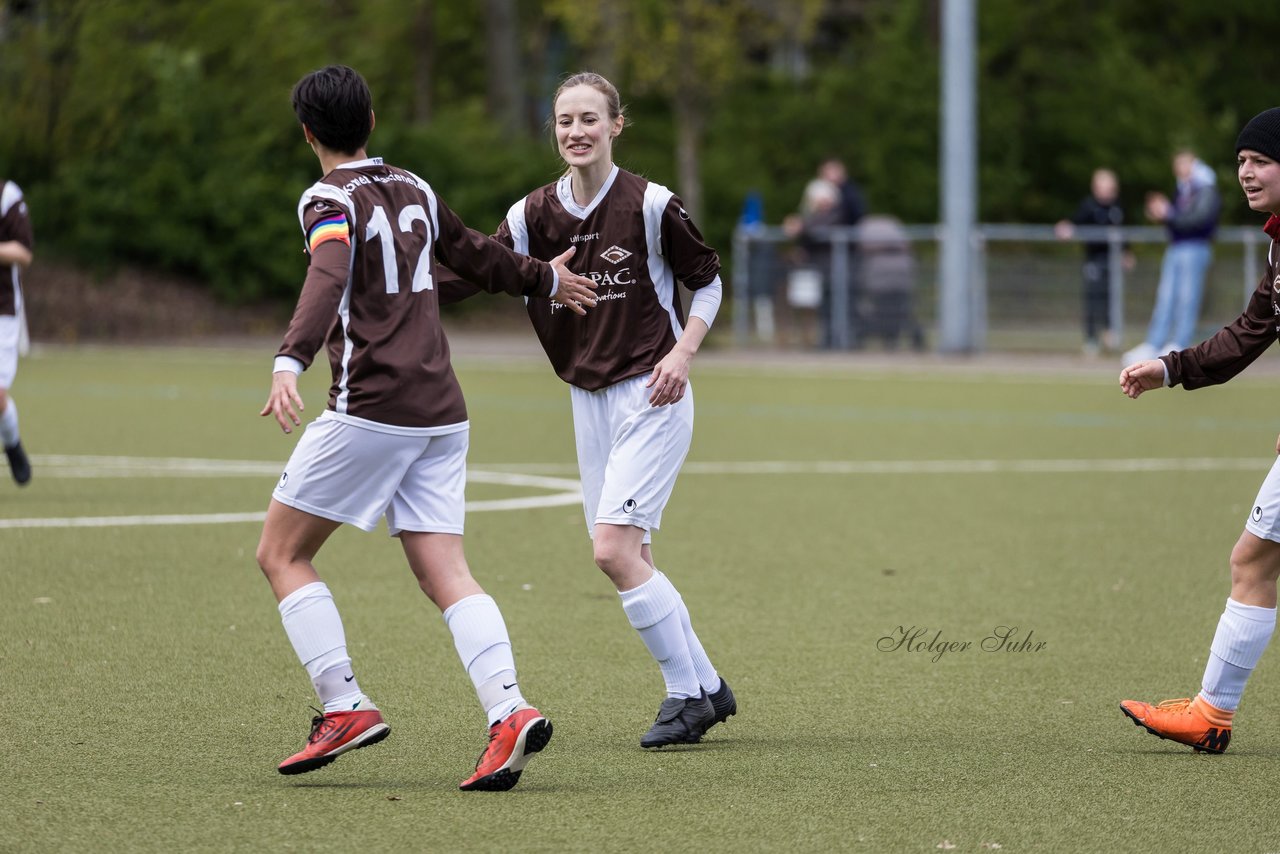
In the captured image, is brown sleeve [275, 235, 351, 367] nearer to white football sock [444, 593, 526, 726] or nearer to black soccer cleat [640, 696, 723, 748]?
white football sock [444, 593, 526, 726]

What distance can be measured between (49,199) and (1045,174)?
19.4m

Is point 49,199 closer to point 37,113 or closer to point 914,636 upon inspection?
point 37,113

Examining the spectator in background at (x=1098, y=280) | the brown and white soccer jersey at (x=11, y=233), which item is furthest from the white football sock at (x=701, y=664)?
the spectator in background at (x=1098, y=280)

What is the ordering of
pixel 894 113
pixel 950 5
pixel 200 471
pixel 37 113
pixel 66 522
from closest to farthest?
1. pixel 66 522
2. pixel 200 471
3. pixel 950 5
4. pixel 37 113
5. pixel 894 113

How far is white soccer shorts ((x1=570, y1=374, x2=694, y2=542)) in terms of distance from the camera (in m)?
5.55

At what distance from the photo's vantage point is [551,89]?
98.6 feet

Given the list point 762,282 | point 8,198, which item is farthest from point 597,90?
point 762,282

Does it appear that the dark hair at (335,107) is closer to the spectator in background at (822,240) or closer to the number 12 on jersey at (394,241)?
the number 12 on jersey at (394,241)

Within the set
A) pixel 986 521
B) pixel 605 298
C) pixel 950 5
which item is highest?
pixel 950 5

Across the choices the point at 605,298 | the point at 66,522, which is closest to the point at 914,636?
the point at 605,298

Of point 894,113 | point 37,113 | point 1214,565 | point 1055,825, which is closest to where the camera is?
point 1055,825

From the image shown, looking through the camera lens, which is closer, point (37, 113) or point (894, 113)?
point (37, 113)

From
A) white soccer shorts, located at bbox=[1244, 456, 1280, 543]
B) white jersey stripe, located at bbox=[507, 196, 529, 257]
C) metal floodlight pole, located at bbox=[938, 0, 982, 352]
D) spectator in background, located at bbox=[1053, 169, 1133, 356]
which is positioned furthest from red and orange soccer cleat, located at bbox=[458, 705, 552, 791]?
metal floodlight pole, located at bbox=[938, 0, 982, 352]

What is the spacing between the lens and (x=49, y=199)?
91.0 feet
